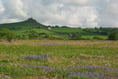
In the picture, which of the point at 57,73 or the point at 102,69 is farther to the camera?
the point at 102,69

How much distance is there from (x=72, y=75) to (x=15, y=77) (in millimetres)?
2401

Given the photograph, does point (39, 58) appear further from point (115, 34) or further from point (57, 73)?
point (115, 34)

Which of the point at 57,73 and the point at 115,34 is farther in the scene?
the point at 115,34

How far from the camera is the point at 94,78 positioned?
1088 centimetres

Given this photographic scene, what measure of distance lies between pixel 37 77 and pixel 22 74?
128 cm

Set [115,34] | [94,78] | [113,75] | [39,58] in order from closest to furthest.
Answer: [94,78]
[113,75]
[39,58]
[115,34]

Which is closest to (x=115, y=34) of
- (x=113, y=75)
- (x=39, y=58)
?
(x=39, y=58)

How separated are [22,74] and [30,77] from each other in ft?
3.39

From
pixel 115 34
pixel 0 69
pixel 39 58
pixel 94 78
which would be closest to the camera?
pixel 94 78

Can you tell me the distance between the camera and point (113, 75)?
39.3 feet

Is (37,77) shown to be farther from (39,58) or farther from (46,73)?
(39,58)

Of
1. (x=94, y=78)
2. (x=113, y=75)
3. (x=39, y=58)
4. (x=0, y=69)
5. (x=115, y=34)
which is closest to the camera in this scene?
(x=94, y=78)

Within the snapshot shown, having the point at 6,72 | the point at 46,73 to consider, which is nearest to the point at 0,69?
the point at 6,72

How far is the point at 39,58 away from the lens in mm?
18703
